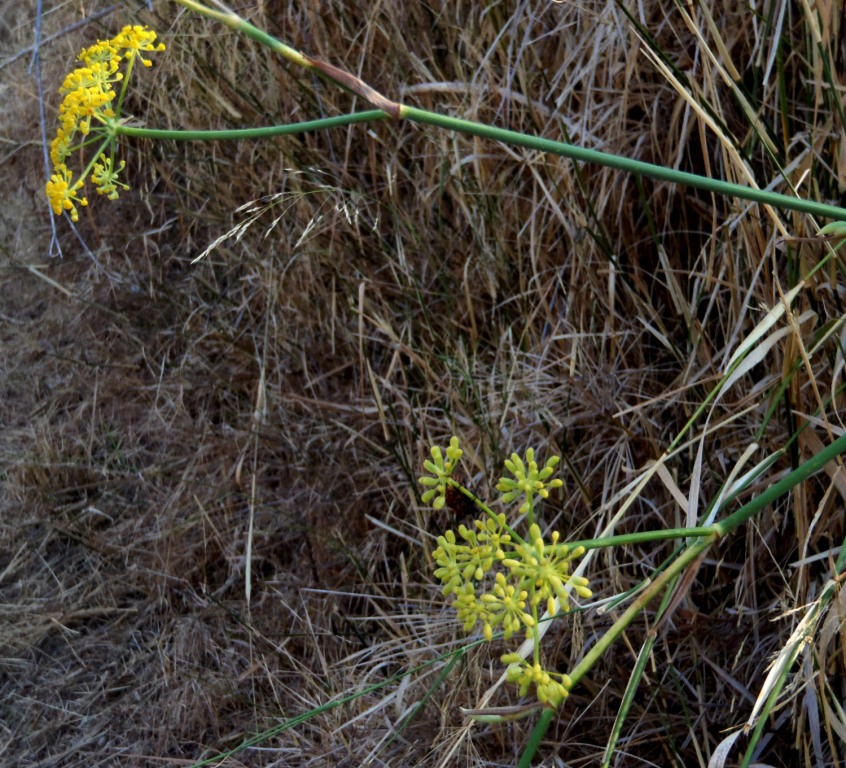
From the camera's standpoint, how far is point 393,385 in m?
1.76

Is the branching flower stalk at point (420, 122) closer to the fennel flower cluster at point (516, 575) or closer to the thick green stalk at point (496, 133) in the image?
the thick green stalk at point (496, 133)

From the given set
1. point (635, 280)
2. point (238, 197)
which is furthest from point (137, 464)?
point (635, 280)

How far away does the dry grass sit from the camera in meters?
1.29

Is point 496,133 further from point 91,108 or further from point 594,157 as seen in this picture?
point 91,108

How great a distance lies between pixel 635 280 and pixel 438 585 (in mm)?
575

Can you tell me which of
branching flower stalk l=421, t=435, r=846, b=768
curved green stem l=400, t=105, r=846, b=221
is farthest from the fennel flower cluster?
curved green stem l=400, t=105, r=846, b=221

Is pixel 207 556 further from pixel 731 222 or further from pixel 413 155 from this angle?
pixel 731 222

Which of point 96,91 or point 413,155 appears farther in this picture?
point 413,155

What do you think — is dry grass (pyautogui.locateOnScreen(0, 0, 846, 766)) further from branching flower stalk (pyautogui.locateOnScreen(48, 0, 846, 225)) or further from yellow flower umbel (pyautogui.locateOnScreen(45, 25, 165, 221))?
yellow flower umbel (pyautogui.locateOnScreen(45, 25, 165, 221))

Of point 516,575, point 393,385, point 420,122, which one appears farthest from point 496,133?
point 393,385

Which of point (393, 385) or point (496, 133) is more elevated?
point (496, 133)

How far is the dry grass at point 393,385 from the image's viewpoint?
4.24ft

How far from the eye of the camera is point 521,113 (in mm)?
1655

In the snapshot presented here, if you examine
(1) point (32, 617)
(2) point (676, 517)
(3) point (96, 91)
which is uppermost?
(3) point (96, 91)
